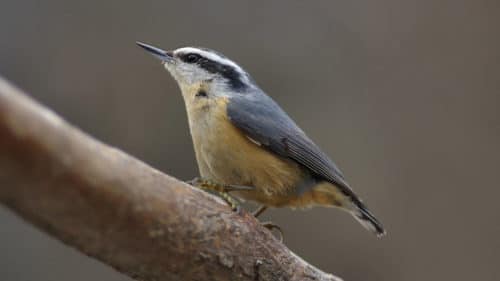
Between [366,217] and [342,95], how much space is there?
2751 millimetres

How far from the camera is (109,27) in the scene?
6117mm

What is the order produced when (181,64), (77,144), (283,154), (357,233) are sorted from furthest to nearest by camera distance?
(357,233) < (181,64) < (283,154) < (77,144)

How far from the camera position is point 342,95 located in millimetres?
6375

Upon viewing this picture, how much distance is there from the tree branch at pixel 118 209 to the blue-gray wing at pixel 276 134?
2.00 feet

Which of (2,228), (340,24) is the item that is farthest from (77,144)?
(340,24)

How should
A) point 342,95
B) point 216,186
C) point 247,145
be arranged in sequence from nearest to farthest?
point 216,186 → point 247,145 → point 342,95

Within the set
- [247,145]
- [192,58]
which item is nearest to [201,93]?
[192,58]

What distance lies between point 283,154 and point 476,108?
362cm

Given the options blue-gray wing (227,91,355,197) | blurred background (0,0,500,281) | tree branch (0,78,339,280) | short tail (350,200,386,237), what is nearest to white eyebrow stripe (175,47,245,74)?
blue-gray wing (227,91,355,197)

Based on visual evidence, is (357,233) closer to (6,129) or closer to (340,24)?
(340,24)

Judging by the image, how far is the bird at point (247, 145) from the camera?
10.8ft

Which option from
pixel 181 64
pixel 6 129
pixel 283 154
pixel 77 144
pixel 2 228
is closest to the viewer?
pixel 6 129

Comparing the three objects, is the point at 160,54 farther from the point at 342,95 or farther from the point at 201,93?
the point at 342,95

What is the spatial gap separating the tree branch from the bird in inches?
18.5
